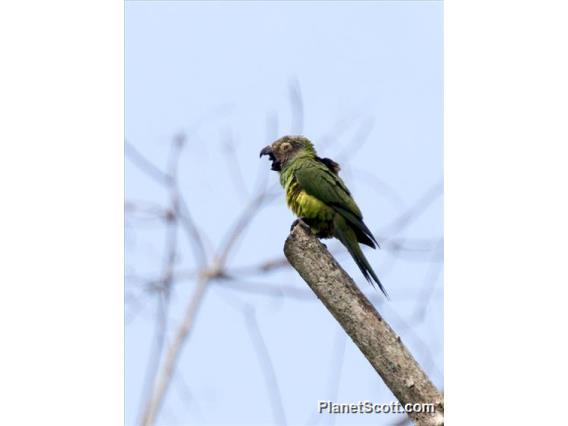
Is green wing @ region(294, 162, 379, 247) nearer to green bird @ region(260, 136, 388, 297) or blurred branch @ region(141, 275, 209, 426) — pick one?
green bird @ region(260, 136, 388, 297)

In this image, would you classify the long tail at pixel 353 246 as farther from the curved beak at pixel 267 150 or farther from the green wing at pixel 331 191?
the curved beak at pixel 267 150

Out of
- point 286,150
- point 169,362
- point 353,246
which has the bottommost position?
point 169,362

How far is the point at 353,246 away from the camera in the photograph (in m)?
5.45

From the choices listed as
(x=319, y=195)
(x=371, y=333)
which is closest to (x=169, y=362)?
(x=371, y=333)

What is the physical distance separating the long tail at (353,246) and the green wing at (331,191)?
48 millimetres

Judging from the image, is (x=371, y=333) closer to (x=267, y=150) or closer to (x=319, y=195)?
(x=319, y=195)

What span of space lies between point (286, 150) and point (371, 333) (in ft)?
6.84

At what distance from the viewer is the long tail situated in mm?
5146

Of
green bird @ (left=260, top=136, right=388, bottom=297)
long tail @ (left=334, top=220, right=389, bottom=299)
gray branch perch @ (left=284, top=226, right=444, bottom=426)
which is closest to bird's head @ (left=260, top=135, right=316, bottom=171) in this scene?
green bird @ (left=260, top=136, right=388, bottom=297)

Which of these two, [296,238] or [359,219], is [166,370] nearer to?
[296,238]

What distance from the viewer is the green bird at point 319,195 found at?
18.0ft

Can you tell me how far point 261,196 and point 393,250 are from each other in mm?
941
